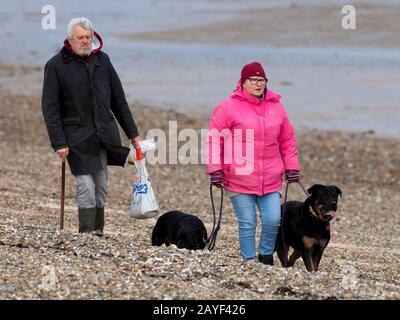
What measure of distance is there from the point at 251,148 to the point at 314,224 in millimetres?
1018

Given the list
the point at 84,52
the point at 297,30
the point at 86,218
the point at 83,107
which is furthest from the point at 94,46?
the point at 297,30

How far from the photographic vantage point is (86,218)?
9797 millimetres

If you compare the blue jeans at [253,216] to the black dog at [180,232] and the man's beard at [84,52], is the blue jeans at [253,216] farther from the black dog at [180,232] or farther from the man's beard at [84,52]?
the man's beard at [84,52]

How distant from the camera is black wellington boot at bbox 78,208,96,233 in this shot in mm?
9750

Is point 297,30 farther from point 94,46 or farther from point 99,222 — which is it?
point 94,46

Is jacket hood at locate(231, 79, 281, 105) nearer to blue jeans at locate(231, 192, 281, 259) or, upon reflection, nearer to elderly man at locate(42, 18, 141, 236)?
blue jeans at locate(231, 192, 281, 259)

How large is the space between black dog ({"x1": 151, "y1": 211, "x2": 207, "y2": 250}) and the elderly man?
36.2 inches

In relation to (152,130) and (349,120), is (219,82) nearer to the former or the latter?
(349,120)

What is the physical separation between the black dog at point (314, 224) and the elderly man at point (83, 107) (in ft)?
5.24

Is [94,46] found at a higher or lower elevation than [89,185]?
higher

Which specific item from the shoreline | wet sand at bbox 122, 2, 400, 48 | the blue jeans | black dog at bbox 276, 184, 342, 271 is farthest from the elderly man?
wet sand at bbox 122, 2, 400, 48

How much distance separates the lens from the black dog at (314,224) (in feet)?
Answer: 31.7

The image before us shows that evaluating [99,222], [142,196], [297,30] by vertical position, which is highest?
[297,30]
